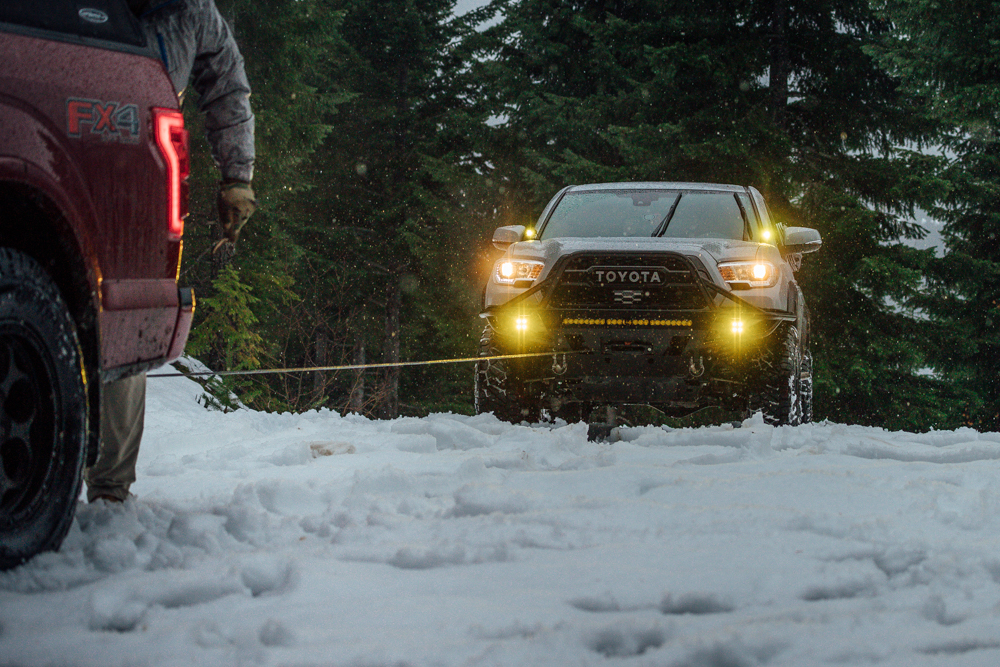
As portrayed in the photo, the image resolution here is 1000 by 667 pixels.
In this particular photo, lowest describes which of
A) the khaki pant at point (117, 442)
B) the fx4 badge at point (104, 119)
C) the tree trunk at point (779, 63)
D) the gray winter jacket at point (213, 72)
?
the khaki pant at point (117, 442)

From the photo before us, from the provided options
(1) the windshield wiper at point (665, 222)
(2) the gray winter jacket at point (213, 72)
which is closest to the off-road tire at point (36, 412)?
(2) the gray winter jacket at point (213, 72)

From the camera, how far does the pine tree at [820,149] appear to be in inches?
633

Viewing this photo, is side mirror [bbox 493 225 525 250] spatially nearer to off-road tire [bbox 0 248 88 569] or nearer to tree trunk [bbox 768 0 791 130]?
off-road tire [bbox 0 248 88 569]

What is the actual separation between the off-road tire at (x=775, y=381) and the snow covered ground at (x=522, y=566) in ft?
3.77

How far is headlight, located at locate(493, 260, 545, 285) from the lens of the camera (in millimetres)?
6508

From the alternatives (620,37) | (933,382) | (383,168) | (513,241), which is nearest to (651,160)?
(620,37)

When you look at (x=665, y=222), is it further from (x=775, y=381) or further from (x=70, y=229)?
(x=70, y=229)

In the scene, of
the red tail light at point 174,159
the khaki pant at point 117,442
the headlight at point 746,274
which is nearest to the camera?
the red tail light at point 174,159

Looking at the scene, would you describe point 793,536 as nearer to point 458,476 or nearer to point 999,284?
point 458,476

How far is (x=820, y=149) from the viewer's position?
18141mm

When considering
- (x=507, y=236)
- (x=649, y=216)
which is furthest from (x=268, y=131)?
(x=649, y=216)

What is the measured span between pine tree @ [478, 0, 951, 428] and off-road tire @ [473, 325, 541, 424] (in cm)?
1012

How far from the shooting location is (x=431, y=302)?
90.9 feet

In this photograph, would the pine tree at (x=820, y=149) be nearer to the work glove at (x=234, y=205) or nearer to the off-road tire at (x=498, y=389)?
the off-road tire at (x=498, y=389)
